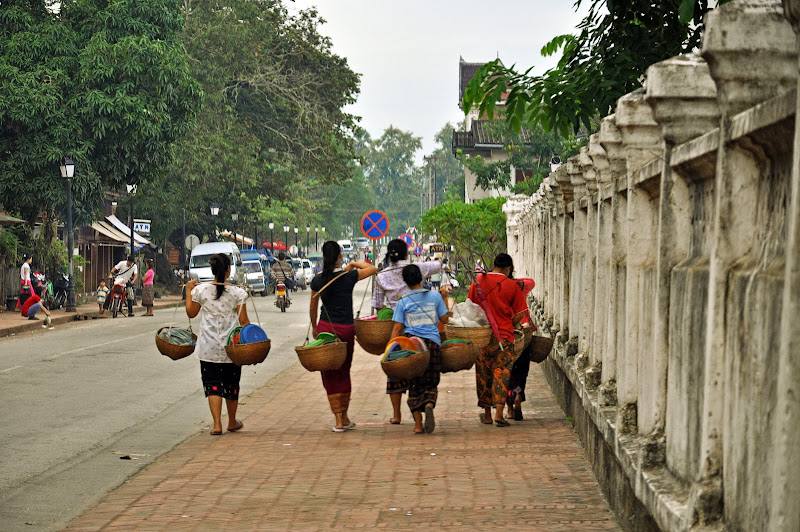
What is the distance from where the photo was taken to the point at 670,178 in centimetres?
588

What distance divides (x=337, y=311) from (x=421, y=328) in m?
0.95

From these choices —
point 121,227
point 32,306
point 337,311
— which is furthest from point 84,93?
point 337,311

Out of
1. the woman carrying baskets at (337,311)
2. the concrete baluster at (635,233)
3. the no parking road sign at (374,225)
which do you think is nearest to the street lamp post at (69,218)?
the no parking road sign at (374,225)

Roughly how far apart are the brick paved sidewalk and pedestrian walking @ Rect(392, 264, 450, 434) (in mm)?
327

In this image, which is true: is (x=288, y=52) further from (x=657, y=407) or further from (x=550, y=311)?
(x=657, y=407)

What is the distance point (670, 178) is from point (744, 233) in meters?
1.53

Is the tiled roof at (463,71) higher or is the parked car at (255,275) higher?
the tiled roof at (463,71)

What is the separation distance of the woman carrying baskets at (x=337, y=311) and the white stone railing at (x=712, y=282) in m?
3.80

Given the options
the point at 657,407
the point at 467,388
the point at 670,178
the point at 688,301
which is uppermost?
the point at 670,178

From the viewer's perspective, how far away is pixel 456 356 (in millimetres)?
11273

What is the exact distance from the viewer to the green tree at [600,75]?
34.3 ft

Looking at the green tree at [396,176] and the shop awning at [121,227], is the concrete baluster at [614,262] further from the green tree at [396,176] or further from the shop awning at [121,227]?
the green tree at [396,176]

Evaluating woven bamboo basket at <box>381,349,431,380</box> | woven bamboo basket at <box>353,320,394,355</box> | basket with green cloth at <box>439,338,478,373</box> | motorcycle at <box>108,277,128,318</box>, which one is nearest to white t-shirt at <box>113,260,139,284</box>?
motorcycle at <box>108,277,128,318</box>

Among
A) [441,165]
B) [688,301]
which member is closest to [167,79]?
[688,301]
